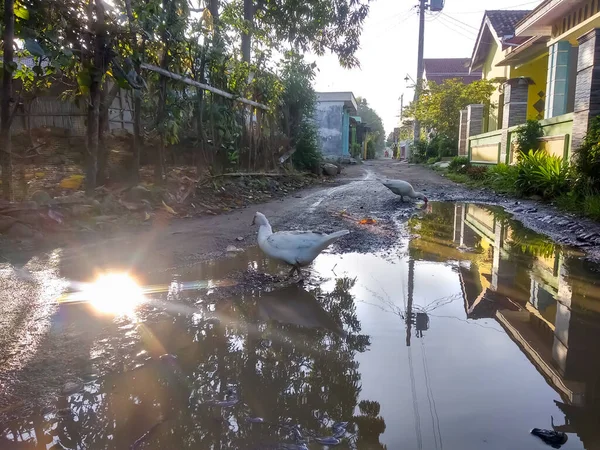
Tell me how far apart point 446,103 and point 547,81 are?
431 inches

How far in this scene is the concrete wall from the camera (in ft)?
93.2

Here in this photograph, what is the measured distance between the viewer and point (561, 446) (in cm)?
202

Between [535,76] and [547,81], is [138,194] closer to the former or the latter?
[547,81]

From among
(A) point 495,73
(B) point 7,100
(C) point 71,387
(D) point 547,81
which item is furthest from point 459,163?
(C) point 71,387

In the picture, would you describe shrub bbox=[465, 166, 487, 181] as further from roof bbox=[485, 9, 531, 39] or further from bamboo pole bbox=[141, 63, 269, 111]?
bamboo pole bbox=[141, 63, 269, 111]

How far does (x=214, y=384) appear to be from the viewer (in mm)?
2525

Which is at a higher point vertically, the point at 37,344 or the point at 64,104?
the point at 64,104

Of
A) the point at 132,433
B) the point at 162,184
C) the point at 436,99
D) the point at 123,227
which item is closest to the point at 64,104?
the point at 162,184

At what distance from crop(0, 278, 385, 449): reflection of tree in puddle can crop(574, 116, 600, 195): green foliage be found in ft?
21.2

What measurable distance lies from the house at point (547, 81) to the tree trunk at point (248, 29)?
7955 mm

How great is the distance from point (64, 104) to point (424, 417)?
12.3 metres

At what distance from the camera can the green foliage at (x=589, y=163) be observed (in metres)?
7.86

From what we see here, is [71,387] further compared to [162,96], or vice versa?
[162,96]

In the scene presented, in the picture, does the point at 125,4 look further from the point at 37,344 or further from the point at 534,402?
the point at 534,402
